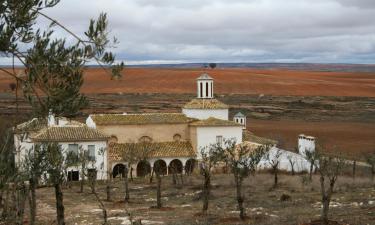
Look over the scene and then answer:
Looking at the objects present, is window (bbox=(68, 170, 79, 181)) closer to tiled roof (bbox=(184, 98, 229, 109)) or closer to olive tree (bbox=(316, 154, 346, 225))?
tiled roof (bbox=(184, 98, 229, 109))

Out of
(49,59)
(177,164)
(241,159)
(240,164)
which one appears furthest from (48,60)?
(177,164)

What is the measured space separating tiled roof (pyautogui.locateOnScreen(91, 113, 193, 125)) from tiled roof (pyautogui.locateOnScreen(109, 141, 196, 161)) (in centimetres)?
192

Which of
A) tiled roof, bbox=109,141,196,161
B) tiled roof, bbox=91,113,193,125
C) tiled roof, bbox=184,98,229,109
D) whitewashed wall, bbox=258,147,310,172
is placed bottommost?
whitewashed wall, bbox=258,147,310,172

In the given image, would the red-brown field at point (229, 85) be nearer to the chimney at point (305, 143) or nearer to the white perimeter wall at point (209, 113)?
the white perimeter wall at point (209, 113)

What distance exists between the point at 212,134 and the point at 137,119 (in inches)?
267

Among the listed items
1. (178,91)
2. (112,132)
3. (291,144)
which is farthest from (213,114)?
(178,91)

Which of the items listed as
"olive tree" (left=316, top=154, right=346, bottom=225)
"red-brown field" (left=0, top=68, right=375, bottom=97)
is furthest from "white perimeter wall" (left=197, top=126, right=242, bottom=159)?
"red-brown field" (left=0, top=68, right=375, bottom=97)

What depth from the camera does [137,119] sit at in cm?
5012

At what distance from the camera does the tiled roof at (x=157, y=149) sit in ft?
154

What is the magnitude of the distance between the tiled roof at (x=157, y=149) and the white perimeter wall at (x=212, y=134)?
3.94ft

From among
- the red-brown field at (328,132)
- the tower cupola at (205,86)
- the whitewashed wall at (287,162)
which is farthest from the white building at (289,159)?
the red-brown field at (328,132)

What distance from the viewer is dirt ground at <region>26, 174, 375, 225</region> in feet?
79.5

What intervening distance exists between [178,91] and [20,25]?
129 m

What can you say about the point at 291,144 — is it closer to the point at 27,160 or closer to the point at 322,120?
the point at 322,120
